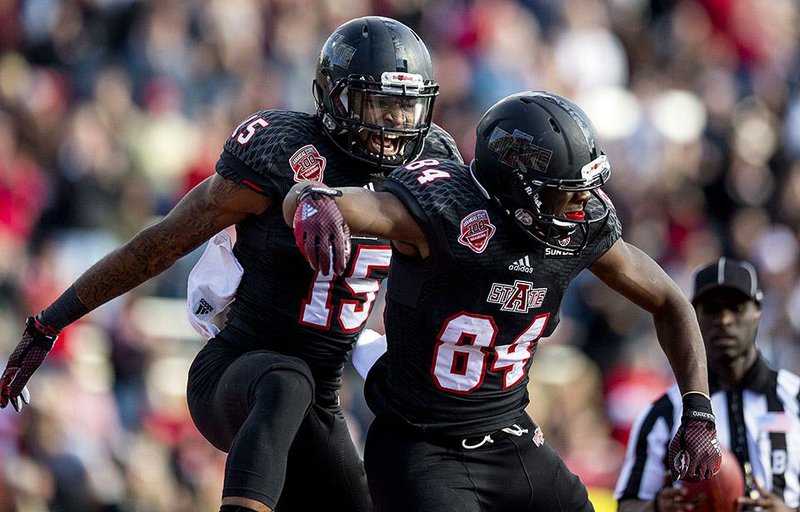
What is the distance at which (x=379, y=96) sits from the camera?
4.81m

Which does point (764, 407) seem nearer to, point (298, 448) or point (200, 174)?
point (298, 448)

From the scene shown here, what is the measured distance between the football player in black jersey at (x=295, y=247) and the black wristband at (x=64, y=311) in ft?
0.10

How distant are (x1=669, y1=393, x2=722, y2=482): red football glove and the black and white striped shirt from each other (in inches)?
49.4

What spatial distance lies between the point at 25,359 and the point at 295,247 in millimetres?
1139

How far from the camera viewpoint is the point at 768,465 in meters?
6.01

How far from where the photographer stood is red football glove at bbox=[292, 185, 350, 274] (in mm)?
3805

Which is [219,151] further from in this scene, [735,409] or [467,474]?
[467,474]

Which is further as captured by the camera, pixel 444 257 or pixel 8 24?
pixel 8 24

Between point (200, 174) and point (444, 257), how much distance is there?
5813mm

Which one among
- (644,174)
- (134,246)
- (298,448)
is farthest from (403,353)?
(644,174)

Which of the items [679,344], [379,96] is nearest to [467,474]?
[679,344]

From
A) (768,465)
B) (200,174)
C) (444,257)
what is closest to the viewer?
(444,257)

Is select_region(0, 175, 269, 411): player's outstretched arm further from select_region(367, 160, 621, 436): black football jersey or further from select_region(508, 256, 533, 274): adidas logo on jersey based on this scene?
select_region(508, 256, 533, 274): adidas logo on jersey

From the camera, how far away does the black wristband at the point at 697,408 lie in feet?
15.3
